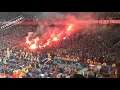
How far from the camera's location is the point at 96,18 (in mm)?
3723

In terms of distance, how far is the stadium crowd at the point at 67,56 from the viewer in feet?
12.1

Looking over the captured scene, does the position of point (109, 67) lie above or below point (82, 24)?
below

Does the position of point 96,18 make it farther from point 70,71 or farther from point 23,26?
point 23,26

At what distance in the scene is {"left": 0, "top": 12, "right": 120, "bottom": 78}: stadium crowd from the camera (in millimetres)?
3682

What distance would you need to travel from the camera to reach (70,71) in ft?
12.1

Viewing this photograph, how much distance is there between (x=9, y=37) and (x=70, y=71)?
1.08m

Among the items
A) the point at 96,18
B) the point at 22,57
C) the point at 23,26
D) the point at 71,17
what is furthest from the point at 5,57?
the point at 96,18

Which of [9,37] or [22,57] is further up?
[9,37]

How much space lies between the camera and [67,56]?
372cm

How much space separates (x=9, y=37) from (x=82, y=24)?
1.14m
